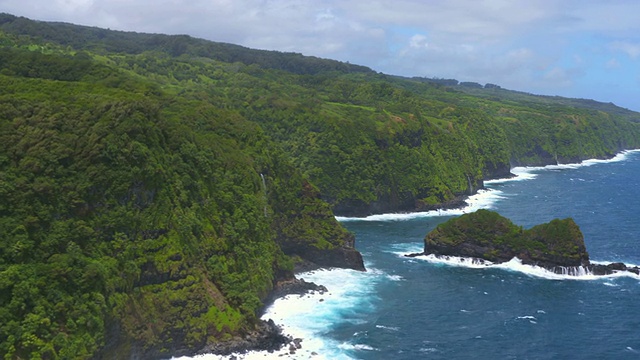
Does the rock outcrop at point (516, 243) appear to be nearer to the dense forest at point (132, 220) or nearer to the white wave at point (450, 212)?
the dense forest at point (132, 220)

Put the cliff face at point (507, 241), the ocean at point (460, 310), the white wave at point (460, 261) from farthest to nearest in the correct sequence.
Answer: the white wave at point (460, 261) → the cliff face at point (507, 241) → the ocean at point (460, 310)

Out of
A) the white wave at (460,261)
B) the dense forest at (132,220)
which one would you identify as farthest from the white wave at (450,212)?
the dense forest at (132,220)

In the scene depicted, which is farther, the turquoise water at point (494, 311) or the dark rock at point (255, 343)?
the turquoise water at point (494, 311)

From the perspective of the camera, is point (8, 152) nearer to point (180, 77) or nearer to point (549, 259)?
point (549, 259)

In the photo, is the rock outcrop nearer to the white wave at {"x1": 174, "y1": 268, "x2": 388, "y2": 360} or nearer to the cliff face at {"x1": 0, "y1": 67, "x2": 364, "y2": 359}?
the white wave at {"x1": 174, "y1": 268, "x2": 388, "y2": 360}

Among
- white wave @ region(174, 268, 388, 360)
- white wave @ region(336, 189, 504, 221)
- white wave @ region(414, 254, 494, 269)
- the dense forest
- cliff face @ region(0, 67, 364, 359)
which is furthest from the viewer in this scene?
white wave @ region(336, 189, 504, 221)

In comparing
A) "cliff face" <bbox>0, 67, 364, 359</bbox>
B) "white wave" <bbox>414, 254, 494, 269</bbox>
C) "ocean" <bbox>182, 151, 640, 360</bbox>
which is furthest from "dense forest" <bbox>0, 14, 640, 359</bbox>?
"white wave" <bbox>414, 254, 494, 269</bbox>

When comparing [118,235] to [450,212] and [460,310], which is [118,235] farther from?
[450,212]
